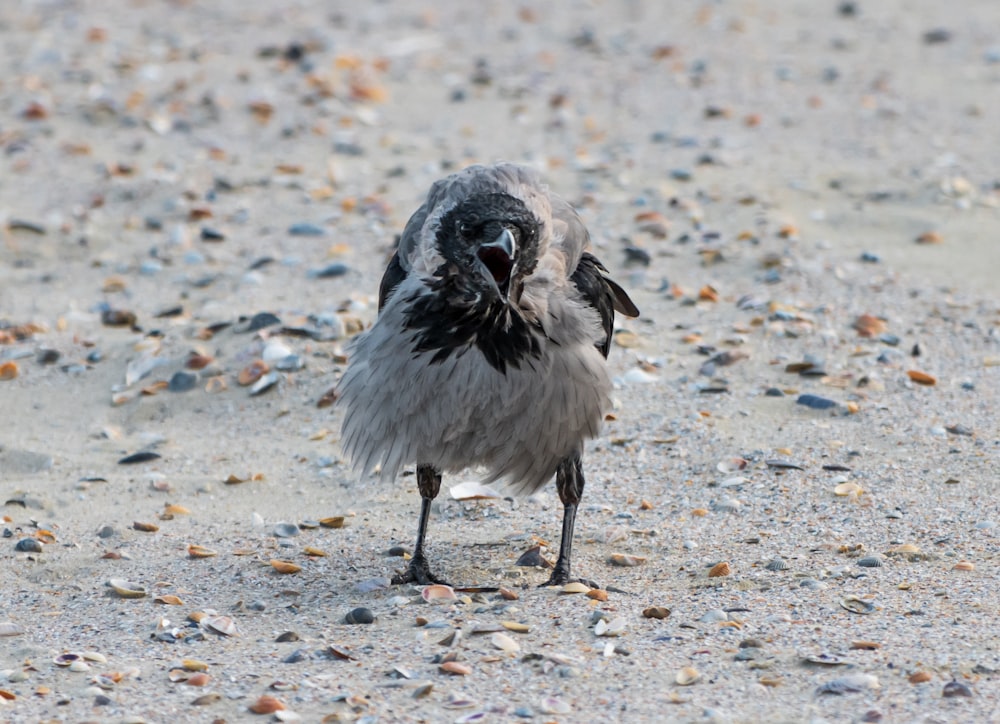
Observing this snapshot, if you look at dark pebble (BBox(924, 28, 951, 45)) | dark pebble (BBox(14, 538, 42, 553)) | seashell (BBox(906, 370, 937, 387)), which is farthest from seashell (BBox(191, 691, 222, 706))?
dark pebble (BBox(924, 28, 951, 45))

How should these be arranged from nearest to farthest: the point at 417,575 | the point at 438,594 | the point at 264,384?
1. the point at 438,594
2. the point at 417,575
3. the point at 264,384

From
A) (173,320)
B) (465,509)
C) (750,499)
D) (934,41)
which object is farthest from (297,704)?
(934,41)

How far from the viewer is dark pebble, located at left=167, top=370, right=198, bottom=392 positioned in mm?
7266

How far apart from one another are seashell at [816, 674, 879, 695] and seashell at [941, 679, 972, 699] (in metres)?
0.20

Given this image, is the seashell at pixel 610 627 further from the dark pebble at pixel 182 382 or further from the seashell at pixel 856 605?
the dark pebble at pixel 182 382

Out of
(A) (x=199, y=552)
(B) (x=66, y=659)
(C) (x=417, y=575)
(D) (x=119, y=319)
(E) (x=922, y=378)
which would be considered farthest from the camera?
(D) (x=119, y=319)

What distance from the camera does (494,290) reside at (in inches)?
186

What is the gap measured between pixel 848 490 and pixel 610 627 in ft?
5.41

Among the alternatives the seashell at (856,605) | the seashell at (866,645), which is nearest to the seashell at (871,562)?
the seashell at (856,605)

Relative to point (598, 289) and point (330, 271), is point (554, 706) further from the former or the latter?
point (330, 271)

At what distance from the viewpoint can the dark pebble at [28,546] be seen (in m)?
5.65

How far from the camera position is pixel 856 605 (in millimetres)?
4824

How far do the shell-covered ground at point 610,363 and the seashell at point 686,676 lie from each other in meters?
0.04

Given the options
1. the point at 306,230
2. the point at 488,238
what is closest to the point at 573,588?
the point at 488,238
